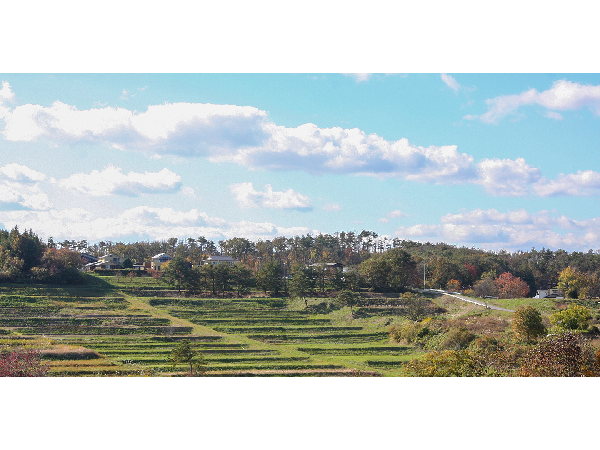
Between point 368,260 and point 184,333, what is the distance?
1564cm

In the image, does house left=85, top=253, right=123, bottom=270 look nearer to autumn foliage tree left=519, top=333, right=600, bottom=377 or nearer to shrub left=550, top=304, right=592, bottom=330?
shrub left=550, top=304, right=592, bottom=330

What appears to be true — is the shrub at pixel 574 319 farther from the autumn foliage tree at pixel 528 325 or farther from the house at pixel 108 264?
the house at pixel 108 264

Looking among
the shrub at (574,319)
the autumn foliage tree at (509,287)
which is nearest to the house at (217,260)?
the autumn foliage tree at (509,287)

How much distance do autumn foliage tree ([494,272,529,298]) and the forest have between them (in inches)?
18.7

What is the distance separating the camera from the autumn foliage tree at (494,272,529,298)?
31188 mm

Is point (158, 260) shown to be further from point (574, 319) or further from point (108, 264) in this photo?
point (574, 319)

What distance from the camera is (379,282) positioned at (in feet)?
103

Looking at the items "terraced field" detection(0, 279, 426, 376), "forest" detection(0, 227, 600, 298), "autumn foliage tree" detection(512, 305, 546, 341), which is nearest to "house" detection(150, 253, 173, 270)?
"forest" detection(0, 227, 600, 298)

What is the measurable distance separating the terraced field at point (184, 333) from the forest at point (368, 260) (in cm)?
380

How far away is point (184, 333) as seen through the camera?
21.2 meters
